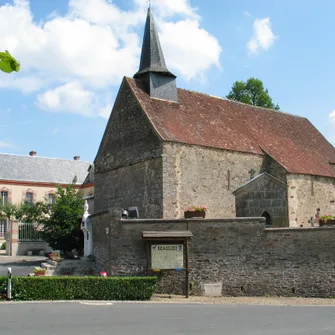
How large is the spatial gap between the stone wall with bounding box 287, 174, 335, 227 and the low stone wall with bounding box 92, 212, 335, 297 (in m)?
5.38

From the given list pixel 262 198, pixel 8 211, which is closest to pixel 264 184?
pixel 262 198

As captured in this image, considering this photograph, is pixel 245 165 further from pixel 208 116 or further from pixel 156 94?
pixel 156 94

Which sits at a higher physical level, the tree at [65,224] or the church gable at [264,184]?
the church gable at [264,184]

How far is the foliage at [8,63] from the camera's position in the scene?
235cm

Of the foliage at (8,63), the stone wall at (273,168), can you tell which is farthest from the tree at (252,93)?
the foliage at (8,63)

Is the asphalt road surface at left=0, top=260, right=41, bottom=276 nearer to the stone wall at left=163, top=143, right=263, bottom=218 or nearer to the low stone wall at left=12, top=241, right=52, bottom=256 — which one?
the low stone wall at left=12, top=241, right=52, bottom=256

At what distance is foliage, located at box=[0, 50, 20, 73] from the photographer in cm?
235

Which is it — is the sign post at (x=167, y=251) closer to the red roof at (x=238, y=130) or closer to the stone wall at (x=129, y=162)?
the stone wall at (x=129, y=162)

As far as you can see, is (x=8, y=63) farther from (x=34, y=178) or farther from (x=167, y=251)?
(x=34, y=178)

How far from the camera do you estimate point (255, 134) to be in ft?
92.8

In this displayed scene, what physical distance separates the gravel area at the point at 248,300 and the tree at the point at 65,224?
462 inches

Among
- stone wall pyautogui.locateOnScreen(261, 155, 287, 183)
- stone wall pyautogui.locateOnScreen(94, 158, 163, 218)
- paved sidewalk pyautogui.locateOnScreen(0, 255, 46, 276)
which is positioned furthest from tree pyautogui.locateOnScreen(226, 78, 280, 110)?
paved sidewalk pyautogui.locateOnScreen(0, 255, 46, 276)

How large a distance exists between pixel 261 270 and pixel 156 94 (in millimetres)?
11225

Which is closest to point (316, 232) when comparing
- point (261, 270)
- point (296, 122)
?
point (261, 270)
